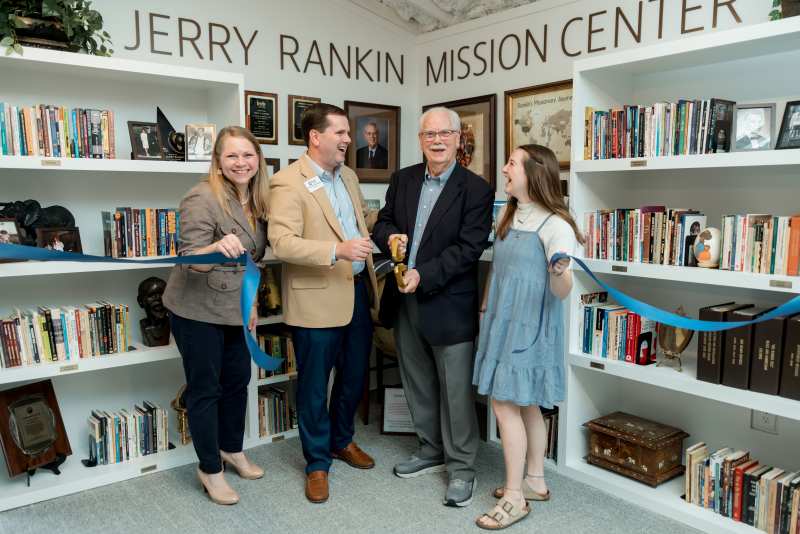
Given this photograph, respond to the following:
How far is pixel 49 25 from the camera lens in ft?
9.07

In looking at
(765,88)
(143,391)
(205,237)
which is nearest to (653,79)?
(765,88)

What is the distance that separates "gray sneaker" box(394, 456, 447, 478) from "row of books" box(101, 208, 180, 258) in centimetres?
154

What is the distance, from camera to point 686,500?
2783 mm

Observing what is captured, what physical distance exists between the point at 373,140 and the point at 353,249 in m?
1.87

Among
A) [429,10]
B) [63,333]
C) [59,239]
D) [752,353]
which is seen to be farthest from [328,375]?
[429,10]

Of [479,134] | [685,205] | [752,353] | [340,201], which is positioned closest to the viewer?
[752,353]

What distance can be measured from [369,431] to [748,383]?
198 centimetres

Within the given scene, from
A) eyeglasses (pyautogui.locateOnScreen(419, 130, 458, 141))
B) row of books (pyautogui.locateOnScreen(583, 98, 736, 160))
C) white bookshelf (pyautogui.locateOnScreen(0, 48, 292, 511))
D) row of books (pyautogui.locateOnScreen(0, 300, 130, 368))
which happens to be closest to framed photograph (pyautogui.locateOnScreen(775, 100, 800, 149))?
row of books (pyautogui.locateOnScreen(583, 98, 736, 160))

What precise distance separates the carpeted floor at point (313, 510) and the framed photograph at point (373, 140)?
6.47ft

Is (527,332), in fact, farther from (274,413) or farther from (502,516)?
(274,413)

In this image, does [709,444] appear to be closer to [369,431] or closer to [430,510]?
[430,510]

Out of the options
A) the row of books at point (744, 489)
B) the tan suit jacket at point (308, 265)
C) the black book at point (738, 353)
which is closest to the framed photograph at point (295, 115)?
the tan suit jacket at point (308, 265)

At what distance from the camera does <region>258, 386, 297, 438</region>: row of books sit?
355 cm

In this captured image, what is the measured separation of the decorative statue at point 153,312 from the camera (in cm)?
321
